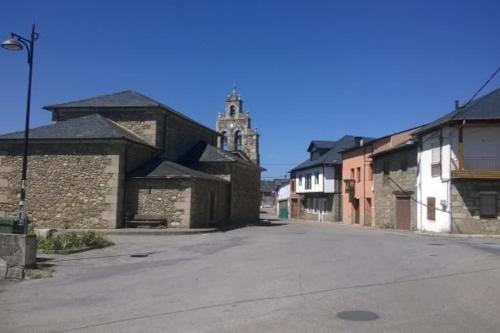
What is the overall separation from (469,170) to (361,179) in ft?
60.2

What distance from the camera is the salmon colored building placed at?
39.6 meters

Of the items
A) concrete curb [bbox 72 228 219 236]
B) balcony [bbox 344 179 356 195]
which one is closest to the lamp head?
concrete curb [bbox 72 228 219 236]

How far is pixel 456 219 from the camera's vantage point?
25.9 m

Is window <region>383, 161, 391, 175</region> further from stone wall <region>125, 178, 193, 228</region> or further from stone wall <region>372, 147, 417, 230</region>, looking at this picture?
stone wall <region>125, 178, 193, 228</region>

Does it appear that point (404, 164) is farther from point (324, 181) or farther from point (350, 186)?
point (324, 181)

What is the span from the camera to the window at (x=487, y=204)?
2575 cm

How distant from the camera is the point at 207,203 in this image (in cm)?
2756

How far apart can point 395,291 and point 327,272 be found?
8.27 ft

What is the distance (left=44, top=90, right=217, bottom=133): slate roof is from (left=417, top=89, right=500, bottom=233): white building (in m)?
16.7

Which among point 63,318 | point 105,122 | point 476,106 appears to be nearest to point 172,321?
point 63,318

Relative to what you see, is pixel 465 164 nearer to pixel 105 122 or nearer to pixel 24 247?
Result: pixel 105 122

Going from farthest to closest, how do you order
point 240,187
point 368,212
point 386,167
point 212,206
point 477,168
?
point 368,212 < point 386,167 < point 240,187 < point 212,206 < point 477,168

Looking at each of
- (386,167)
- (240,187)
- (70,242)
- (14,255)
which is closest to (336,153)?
(386,167)

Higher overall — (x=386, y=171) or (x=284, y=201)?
(x=386, y=171)
